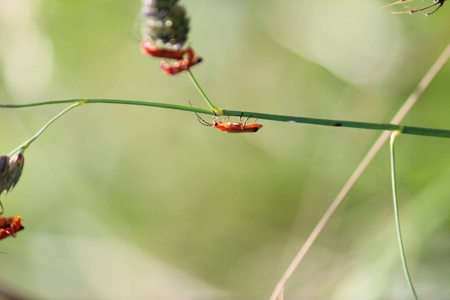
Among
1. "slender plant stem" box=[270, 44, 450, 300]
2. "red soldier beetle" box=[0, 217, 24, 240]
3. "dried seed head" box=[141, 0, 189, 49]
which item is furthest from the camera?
"slender plant stem" box=[270, 44, 450, 300]

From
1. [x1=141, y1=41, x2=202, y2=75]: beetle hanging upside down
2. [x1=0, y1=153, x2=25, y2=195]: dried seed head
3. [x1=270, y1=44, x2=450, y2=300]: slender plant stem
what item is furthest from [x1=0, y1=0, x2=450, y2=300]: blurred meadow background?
[x1=0, y1=153, x2=25, y2=195]: dried seed head

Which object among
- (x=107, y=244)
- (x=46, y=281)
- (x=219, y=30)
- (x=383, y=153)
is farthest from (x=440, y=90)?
(x=46, y=281)

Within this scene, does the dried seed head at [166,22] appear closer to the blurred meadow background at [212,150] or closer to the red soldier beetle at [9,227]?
the red soldier beetle at [9,227]

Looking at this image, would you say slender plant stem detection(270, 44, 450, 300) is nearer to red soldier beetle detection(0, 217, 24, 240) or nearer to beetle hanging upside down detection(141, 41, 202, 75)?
beetle hanging upside down detection(141, 41, 202, 75)

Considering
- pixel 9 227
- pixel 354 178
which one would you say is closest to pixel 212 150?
pixel 354 178

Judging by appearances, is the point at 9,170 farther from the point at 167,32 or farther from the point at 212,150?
the point at 212,150

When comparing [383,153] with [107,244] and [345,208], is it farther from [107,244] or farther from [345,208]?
[107,244]

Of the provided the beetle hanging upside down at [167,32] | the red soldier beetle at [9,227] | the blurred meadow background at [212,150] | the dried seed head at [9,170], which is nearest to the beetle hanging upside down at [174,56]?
the beetle hanging upside down at [167,32]
